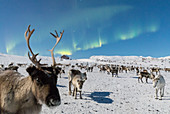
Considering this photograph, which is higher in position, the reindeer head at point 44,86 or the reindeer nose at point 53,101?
the reindeer head at point 44,86

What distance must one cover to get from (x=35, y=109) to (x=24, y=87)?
618 millimetres

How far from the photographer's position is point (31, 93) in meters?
3.01

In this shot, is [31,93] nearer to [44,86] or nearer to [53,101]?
[44,86]

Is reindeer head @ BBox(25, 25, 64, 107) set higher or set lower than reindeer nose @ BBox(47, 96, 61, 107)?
higher

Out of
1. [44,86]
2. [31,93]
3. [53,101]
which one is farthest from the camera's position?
[31,93]


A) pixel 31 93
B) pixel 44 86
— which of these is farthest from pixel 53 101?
pixel 31 93

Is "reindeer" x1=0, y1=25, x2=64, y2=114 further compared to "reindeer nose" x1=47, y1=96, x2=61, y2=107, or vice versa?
"reindeer" x1=0, y1=25, x2=64, y2=114

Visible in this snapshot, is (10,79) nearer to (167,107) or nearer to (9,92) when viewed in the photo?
(9,92)

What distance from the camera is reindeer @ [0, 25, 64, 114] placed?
2791 mm

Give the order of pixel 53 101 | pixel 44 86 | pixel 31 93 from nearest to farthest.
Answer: pixel 53 101 < pixel 44 86 < pixel 31 93

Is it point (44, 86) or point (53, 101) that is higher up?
point (44, 86)

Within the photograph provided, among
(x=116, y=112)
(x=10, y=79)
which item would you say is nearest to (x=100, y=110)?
(x=116, y=112)

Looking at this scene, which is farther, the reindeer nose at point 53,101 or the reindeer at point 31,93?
the reindeer at point 31,93

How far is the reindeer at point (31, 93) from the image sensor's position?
2791mm
